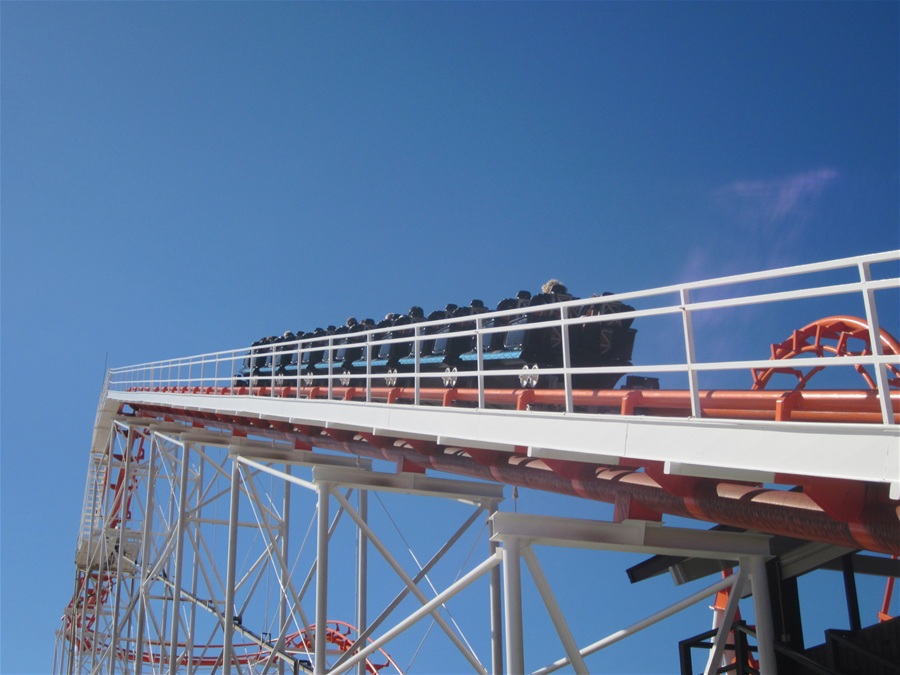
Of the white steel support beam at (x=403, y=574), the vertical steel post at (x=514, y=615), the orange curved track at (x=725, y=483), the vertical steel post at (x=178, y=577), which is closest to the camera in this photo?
the orange curved track at (x=725, y=483)

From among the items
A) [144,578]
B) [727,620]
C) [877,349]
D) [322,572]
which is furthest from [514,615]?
[144,578]

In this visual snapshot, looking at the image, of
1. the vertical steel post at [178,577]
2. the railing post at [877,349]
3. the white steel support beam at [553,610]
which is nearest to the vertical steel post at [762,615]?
the white steel support beam at [553,610]

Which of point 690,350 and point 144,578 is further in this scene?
point 144,578

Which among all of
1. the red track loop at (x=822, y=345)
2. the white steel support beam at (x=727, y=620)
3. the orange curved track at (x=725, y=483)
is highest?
the red track loop at (x=822, y=345)

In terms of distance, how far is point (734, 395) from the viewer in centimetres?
571

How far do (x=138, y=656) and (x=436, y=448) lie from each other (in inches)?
529

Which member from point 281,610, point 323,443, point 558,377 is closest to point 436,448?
point 558,377

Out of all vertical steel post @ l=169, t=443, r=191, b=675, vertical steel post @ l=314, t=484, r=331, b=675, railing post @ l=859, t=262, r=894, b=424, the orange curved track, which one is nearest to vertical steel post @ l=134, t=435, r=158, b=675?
vertical steel post @ l=169, t=443, r=191, b=675

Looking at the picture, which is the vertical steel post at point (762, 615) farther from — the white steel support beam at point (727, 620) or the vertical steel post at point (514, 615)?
the vertical steel post at point (514, 615)

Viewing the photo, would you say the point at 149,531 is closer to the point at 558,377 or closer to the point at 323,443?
the point at 323,443

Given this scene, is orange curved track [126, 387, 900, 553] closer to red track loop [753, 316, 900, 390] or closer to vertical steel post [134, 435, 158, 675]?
red track loop [753, 316, 900, 390]

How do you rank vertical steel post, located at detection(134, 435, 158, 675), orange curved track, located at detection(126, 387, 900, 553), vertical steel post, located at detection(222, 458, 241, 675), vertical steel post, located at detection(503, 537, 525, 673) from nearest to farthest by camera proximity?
orange curved track, located at detection(126, 387, 900, 553)
vertical steel post, located at detection(503, 537, 525, 673)
vertical steel post, located at detection(222, 458, 241, 675)
vertical steel post, located at detection(134, 435, 158, 675)

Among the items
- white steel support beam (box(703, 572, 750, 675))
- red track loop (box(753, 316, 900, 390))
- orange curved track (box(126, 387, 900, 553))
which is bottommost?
white steel support beam (box(703, 572, 750, 675))

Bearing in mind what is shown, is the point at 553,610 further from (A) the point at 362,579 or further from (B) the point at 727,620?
(A) the point at 362,579
